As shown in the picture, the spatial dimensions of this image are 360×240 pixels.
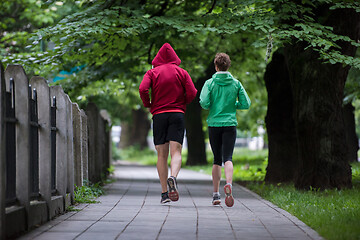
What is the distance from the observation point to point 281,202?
9164 mm

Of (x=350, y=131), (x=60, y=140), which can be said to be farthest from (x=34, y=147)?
(x=350, y=131)

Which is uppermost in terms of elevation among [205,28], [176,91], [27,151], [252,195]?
[205,28]

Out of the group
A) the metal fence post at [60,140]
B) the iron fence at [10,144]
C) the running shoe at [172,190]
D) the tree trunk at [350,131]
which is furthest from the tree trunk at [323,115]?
the tree trunk at [350,131]

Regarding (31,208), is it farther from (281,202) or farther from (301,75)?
(301,75)

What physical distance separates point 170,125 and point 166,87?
53cm

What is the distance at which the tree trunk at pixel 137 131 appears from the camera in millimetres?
41219

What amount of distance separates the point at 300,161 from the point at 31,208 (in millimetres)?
6150

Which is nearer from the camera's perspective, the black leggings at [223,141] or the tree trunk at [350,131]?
the black leggings at [223,141]

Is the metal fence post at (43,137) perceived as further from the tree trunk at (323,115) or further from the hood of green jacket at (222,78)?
the tree trunk at (323,115)

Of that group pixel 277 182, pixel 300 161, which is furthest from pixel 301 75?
pixel 277 182

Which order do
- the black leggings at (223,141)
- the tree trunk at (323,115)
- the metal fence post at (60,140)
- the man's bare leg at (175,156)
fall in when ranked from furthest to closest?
the tree trunk at (323,115) < the black leggings at (223,141) < the man's bare leg at (175,156) < the metal fence post at (60,140)

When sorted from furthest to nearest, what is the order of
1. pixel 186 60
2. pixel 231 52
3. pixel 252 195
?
pixel 231 52 < pixel 186 60 < pixel 252 195

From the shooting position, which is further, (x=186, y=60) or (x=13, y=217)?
(x=186, y=60)

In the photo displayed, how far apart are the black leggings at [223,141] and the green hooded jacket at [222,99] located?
0.25 ft
